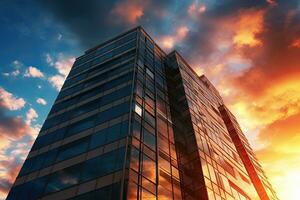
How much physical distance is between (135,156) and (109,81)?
1410cm

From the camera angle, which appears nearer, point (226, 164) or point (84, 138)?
point (84, 138)

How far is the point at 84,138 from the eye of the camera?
25828mm

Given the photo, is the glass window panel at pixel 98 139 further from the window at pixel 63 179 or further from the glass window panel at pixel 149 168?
the glass window panel at pixel 149 168

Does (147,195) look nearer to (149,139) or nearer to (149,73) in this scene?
(149,139)

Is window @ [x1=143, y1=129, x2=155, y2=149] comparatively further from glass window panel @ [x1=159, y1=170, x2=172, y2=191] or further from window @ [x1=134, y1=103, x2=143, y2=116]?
glass window panel @ [x1=159, y1=170, x2=172, y2=191]

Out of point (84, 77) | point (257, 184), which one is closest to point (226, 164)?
point (257, 184)

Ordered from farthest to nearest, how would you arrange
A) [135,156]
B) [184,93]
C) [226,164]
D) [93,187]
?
[184,93]
[226,164]
[135,156]
[93,187]

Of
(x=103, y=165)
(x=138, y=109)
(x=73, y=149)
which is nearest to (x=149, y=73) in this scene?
(x=138, y=109)

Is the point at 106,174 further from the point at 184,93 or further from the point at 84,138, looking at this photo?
the point at 184,93

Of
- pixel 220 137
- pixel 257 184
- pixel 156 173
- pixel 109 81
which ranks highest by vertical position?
pixel 109 81

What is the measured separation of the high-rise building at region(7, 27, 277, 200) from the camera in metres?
21.0

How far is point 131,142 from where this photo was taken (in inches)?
868

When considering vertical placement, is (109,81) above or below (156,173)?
above

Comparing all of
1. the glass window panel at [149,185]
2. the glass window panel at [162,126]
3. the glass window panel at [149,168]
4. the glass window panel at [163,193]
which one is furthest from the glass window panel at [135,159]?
the glass window panel at [162,126]
